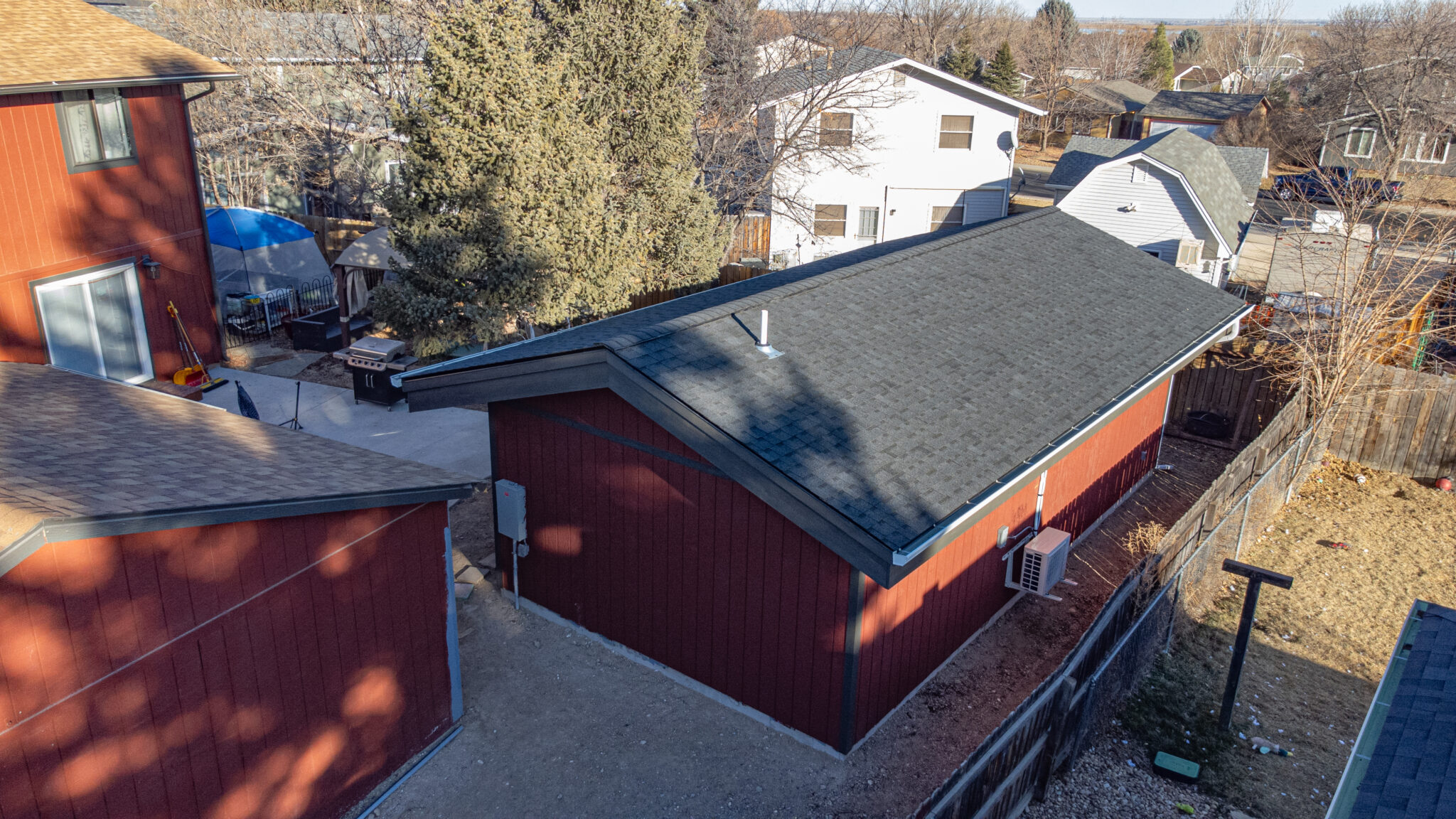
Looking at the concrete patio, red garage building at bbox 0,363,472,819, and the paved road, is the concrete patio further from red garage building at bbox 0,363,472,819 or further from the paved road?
the paved road

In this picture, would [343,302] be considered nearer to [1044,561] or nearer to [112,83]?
[112,83]

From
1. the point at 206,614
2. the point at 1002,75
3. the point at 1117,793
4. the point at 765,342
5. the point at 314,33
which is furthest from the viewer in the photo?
the point at 1002,75

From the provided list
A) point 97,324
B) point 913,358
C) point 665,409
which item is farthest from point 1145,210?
point 97,324

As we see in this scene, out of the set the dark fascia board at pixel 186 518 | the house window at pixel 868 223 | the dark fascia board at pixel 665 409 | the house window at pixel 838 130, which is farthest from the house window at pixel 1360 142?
the dark fascia board at pixel 186 518

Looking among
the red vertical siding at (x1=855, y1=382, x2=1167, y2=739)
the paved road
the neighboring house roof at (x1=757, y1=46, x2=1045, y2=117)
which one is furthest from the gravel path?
the paved road

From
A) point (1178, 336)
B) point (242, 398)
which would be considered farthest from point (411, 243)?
point (1178, 336)

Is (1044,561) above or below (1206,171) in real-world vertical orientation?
below

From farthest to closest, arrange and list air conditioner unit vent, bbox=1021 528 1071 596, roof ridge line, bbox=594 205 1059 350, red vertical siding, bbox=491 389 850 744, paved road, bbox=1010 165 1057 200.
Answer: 1. paved road, bbox=1010 165 1057 200
2. air conditioner unit vent, bbox=1021 528 1071 596
3. roof ridge line, bbox=594 205 1059 350
4. red vertical siding, bbox=491 389 850 744

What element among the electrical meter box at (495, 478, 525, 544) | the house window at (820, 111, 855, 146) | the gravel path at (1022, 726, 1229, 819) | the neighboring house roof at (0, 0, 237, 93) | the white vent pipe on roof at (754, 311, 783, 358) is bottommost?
the gravel path at (1022, 726, 1229, 819)
